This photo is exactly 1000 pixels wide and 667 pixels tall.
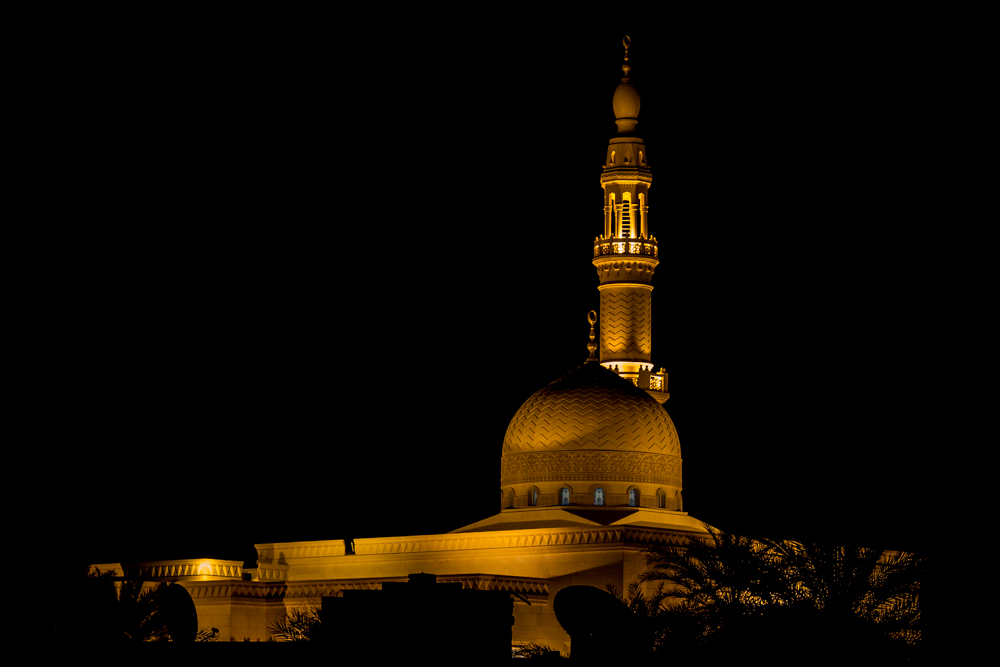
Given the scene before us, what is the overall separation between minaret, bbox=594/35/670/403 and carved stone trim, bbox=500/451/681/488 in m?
2.97

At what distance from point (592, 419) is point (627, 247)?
5051 mm

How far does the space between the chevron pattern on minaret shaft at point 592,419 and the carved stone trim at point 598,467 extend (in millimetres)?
146

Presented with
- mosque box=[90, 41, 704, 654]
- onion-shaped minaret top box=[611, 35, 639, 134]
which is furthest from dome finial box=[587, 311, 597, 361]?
onion-shaped minaret top box=[611, 35, 639, 134]

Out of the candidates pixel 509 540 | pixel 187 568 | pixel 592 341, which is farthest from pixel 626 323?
pixel 187 568

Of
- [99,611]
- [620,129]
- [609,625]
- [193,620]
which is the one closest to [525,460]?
[620,129]

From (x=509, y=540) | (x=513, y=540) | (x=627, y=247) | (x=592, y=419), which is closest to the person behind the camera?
(x=513, y=540)

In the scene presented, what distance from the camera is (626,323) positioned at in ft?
132

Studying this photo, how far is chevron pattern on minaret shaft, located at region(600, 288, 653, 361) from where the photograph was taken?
40219mm

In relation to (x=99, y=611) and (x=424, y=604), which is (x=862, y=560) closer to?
(x=424, y=604)

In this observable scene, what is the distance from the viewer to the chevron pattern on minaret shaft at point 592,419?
37.2 m

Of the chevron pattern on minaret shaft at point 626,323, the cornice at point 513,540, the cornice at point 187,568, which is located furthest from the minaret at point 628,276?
the cornice at point 187,568

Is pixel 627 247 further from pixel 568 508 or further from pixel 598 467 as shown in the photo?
pixel 568 508

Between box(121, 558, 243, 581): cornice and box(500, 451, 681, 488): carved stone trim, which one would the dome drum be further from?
box(121, 558, 243, 581): cornice

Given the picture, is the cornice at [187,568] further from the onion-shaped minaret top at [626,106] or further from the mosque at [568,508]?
the onion-shaped minaret top at [626,106]
